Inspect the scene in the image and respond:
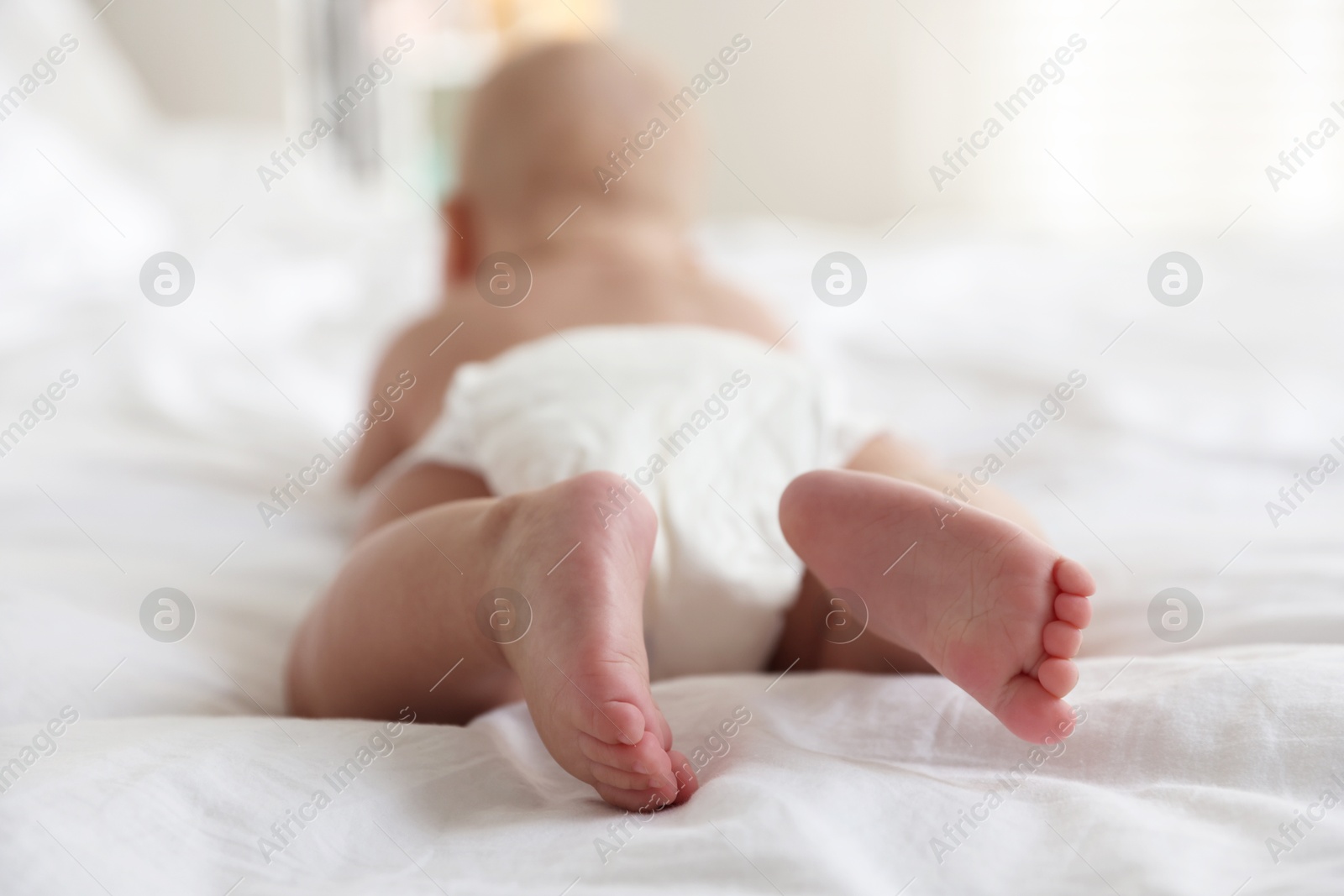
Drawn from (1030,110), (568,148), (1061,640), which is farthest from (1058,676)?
(1030,110)

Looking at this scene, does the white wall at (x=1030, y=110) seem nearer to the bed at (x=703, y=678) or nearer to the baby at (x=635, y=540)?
the bed at (x=703, y=678)

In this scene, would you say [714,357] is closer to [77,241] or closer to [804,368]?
[804,368]

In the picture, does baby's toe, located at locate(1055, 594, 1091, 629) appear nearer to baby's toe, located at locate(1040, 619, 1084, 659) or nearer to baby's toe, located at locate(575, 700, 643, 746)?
baby's toe, located at locate(1040, 619, 1084, 659)

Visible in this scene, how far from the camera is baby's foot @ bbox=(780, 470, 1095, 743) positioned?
0.54 m

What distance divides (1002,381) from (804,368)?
551 mm

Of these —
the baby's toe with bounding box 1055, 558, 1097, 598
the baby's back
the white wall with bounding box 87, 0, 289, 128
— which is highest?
the white wall with bounding box 87, 0, 289, 128

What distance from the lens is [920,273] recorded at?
178cm

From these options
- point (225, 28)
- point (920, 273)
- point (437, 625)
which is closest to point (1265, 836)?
point (437, 625)

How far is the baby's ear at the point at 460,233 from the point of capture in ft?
4.30

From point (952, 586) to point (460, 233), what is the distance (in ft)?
2.97

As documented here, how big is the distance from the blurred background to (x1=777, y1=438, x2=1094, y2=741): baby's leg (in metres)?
2.74

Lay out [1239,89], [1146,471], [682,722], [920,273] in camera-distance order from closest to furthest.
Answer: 1. [682,722]
2. [1146,471]
3. [920,273]
4. [1239,89]

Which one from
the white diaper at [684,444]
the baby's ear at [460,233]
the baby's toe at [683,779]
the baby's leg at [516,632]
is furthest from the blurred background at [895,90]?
the baby's toe at [683,779]

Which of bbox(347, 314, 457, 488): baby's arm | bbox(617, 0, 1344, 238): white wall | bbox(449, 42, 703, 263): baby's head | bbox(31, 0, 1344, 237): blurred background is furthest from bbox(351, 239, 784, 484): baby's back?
bbox(617, 0, 1344, 238): white wall
